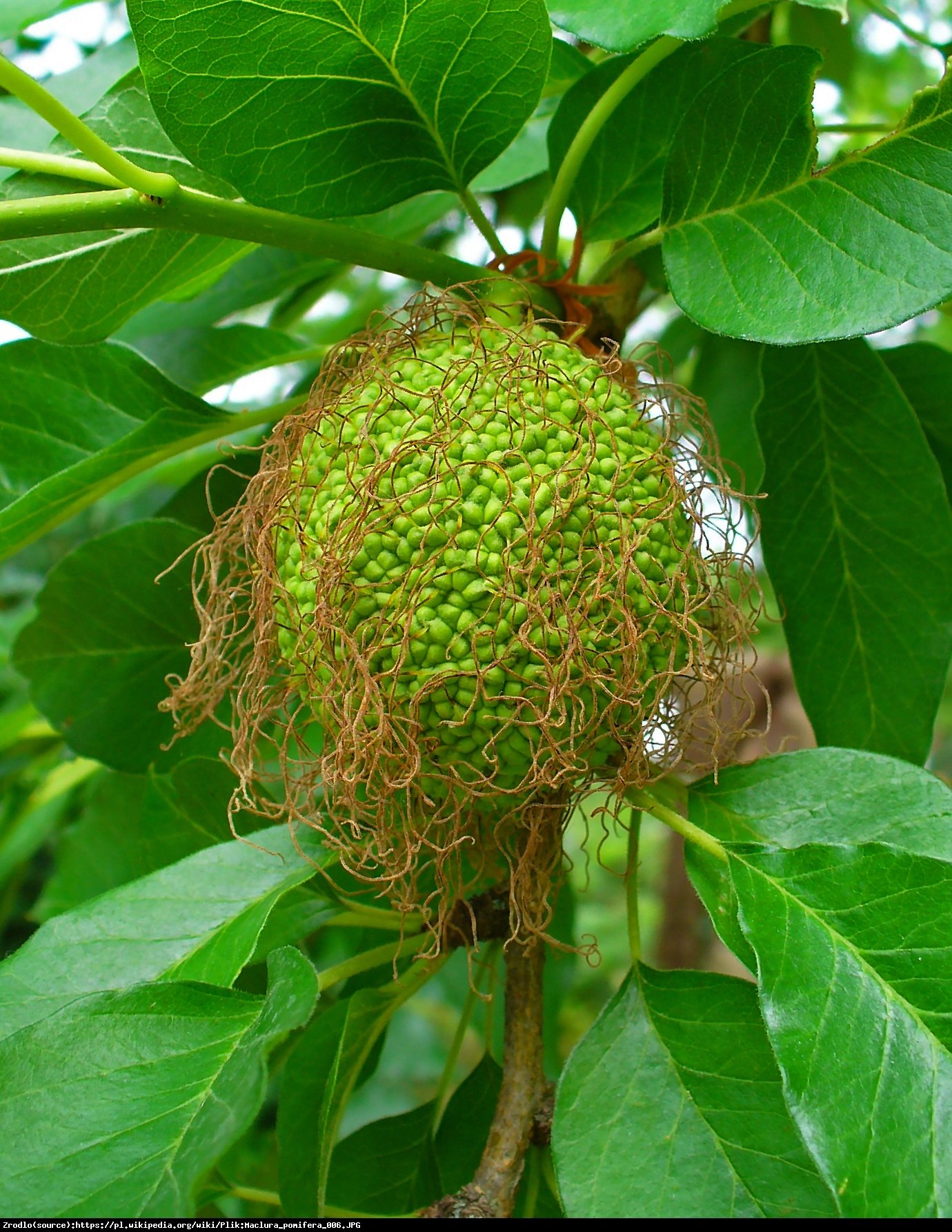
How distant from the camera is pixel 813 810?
0.80 m

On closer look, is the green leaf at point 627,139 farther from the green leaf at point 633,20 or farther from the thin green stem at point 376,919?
the thin green stem at point 376,919

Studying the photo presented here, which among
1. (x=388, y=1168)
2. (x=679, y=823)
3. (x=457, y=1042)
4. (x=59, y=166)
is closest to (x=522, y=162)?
(x=59, y=166)

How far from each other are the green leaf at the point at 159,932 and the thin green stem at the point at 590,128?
0.55 meters

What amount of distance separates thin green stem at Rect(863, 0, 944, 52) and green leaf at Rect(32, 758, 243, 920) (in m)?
1.11

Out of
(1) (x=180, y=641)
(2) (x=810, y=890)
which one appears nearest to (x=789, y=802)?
(2) (x=810, y=890)

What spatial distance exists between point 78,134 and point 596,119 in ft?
1.31

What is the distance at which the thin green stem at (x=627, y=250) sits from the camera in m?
0.85

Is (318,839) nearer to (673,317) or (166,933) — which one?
(166,933)

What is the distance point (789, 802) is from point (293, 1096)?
0.44m

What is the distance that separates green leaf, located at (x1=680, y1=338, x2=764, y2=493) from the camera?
3.79 ft

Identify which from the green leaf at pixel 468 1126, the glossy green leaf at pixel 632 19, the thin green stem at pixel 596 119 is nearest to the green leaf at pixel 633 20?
the glossy green leaf at pixel 632 19

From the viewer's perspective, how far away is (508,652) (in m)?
0.73

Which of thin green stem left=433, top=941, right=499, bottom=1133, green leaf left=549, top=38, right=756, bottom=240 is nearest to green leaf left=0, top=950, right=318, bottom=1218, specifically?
thin green stem left=433, top=941, right=499, bottom=1133

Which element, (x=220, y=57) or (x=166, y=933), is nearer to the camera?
(x=220, y=57)
